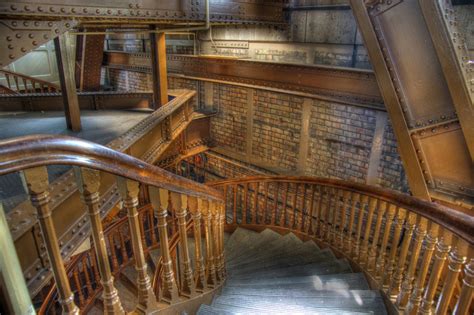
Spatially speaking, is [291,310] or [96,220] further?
[291,310]

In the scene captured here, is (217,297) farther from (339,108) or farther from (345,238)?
(339,108)

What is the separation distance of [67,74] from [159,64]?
6.31 ft

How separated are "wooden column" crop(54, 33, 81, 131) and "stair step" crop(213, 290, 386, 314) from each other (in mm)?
3762

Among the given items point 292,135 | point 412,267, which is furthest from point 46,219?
point 292,135

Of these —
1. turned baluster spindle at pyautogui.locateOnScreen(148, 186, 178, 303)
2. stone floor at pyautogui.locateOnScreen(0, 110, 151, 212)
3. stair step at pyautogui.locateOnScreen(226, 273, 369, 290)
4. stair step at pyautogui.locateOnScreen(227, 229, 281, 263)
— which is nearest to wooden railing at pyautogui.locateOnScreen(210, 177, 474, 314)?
stair step at pyautogui.locateOnScreen(226, 273, 369, 290)

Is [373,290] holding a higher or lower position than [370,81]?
lower

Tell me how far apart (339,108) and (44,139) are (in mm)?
5964

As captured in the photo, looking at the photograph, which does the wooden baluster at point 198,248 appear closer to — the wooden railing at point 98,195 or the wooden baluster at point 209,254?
the wooden railing at point 98,195

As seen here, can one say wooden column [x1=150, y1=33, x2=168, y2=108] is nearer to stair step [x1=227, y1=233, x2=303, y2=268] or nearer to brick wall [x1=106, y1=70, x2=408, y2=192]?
brick wall [x1=106, y1=70, x2=408, y2=192]

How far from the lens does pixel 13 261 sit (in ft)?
3.05

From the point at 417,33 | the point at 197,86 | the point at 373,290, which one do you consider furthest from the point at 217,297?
the point at 197,86

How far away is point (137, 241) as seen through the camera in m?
1.58

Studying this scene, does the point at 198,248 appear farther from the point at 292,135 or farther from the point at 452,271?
the point at 292,135

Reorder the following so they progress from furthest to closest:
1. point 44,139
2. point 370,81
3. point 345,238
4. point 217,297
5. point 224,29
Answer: point 224,29
point 370,81
point 345,238
point 217,297
point 44,139
